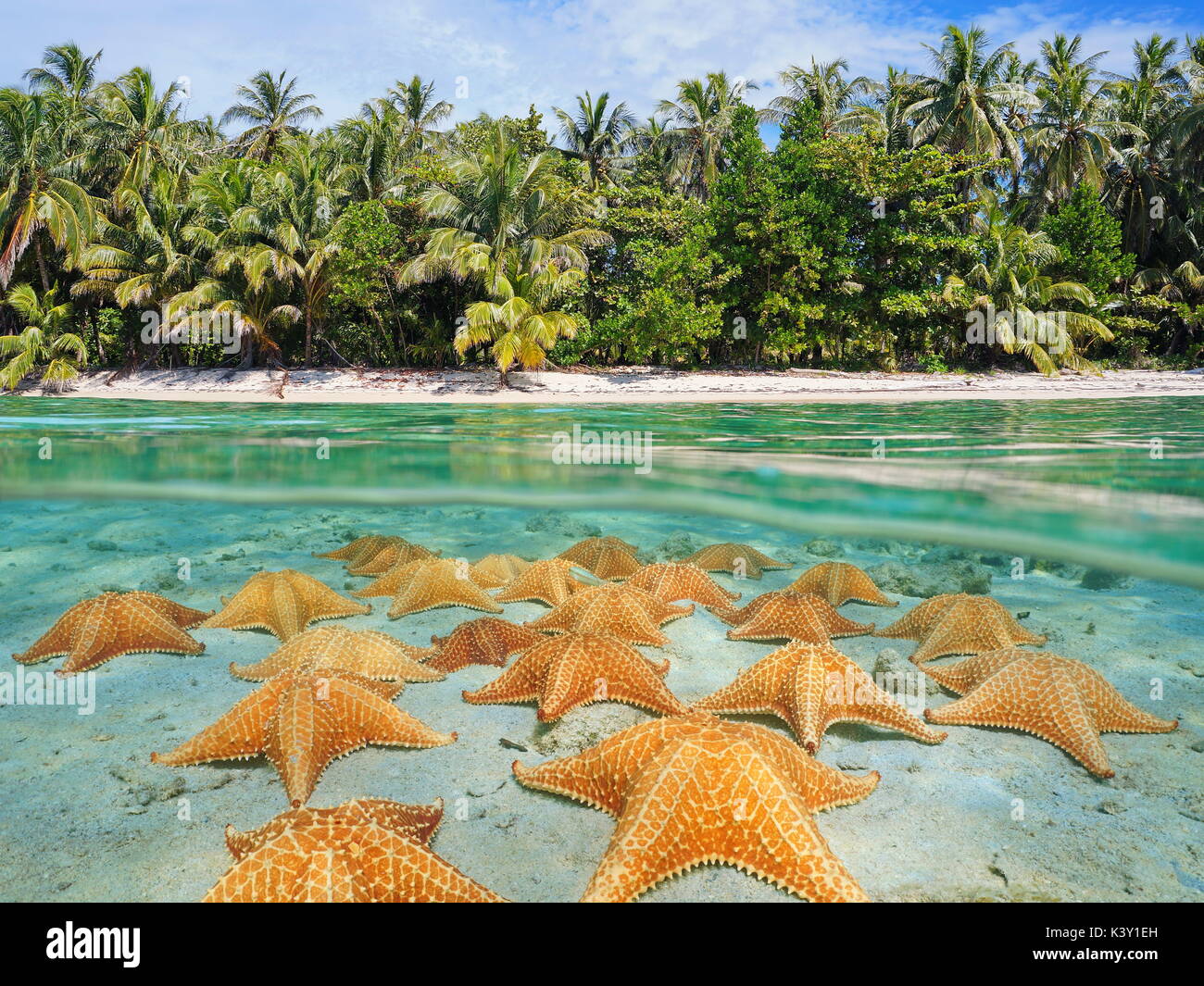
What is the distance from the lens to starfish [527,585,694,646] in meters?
4.87

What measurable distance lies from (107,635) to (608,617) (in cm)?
319

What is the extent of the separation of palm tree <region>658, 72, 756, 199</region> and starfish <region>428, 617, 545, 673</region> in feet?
125

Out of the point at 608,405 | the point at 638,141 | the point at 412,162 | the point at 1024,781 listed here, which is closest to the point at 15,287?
the point at 412,162

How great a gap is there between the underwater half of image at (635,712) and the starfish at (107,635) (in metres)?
0.02

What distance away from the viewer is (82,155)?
32156mm

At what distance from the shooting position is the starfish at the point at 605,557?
704 cm

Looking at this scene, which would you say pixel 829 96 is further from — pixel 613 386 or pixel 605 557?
pixel 605 557

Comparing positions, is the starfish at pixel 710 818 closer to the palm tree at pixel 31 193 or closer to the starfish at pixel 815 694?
the starfish at pixel 815 694

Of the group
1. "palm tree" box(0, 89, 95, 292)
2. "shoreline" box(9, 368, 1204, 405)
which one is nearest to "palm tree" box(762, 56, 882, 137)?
"shoreline" box(9, 368, 1204, 405)

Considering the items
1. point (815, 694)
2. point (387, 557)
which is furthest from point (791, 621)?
point (387, 557)

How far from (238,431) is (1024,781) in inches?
587
